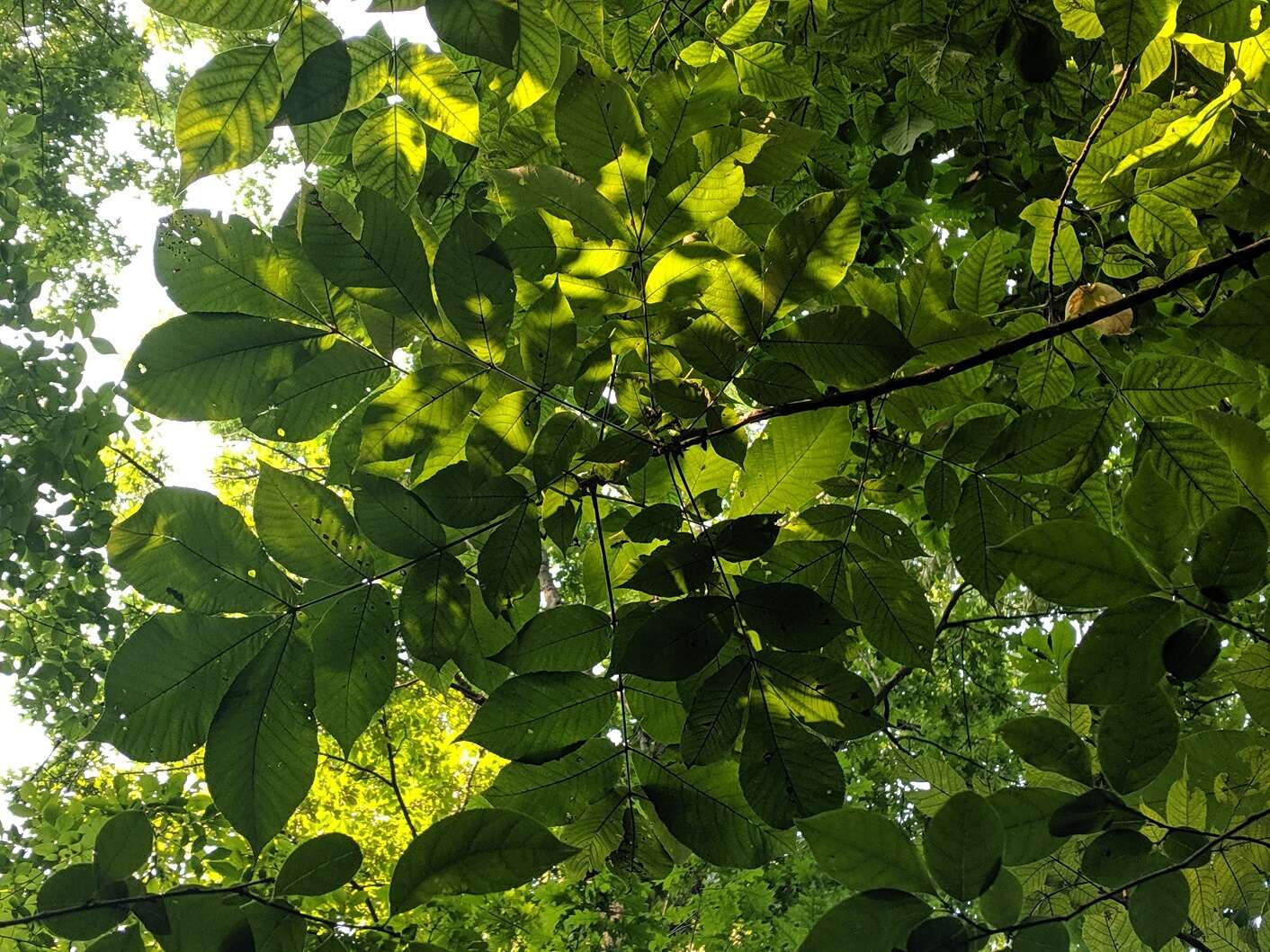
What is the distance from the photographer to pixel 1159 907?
0.80 m

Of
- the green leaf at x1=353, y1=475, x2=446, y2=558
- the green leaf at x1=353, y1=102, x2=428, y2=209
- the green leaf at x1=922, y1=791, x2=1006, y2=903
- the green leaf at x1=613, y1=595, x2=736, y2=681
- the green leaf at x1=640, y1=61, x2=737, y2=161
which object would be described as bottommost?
the green leaf at x1=922, y1=791, x2=1006, y2=903

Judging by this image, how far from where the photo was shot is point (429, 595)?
1.02 m

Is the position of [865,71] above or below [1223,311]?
above

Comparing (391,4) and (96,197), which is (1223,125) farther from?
(96,197)

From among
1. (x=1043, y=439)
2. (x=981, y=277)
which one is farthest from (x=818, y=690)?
(x=981, y=277)

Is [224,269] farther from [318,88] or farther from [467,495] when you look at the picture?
[467,495]

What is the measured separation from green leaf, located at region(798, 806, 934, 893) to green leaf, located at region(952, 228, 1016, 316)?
0.74m

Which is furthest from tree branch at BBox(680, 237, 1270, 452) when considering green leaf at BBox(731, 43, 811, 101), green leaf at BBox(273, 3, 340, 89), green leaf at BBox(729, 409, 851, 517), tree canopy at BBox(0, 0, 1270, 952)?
green leaf at BBox(731, 43, 811, 101)

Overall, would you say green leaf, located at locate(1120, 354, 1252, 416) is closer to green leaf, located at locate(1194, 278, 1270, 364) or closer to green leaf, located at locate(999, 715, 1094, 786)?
green leaf, located at locate(1194, 278, 1270, 364)

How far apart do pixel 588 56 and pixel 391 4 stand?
305mm

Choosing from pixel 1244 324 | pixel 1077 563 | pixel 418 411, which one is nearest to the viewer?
pixel 1077 563

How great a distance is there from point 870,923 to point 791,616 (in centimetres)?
32

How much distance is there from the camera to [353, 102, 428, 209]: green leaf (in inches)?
47.6

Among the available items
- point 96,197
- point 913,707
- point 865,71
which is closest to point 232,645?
point 865,71
